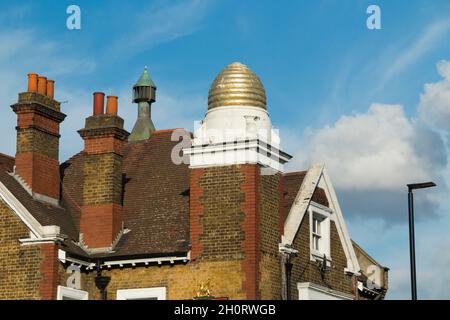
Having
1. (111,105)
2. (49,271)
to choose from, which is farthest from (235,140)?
(49,271)

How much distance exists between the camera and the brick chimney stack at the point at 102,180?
3297 centimetres

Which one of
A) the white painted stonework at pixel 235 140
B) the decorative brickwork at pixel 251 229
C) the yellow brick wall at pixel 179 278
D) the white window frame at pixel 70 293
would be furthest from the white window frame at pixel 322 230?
the white window frame at pixel 70 293

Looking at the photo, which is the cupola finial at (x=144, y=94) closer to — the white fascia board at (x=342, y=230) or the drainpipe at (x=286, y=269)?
the white fascia board at (x=342, y=230)

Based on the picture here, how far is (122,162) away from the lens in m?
35.5

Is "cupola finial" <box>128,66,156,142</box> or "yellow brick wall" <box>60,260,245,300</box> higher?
"cupola finial" <box>128,66,156,142</box>

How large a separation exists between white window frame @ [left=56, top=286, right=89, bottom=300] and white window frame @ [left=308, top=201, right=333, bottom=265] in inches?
294

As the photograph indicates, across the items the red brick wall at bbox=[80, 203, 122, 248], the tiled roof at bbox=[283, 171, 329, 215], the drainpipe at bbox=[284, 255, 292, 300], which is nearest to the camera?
the drainpipe at bbox=[284, 255, 292, 300]

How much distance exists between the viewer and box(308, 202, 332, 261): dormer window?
34062 mm

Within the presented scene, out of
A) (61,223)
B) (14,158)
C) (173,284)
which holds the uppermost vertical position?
(14,158)

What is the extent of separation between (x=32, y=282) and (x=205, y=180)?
5.96m

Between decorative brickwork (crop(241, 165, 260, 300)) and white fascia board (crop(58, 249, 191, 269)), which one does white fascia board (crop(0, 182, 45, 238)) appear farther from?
decorative brickwork (crop(241, 165, 260, 300))

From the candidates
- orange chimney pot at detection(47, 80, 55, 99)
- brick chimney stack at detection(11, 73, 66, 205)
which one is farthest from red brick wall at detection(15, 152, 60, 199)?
orange chimney pot at detection(47, 80, 55, 99)
